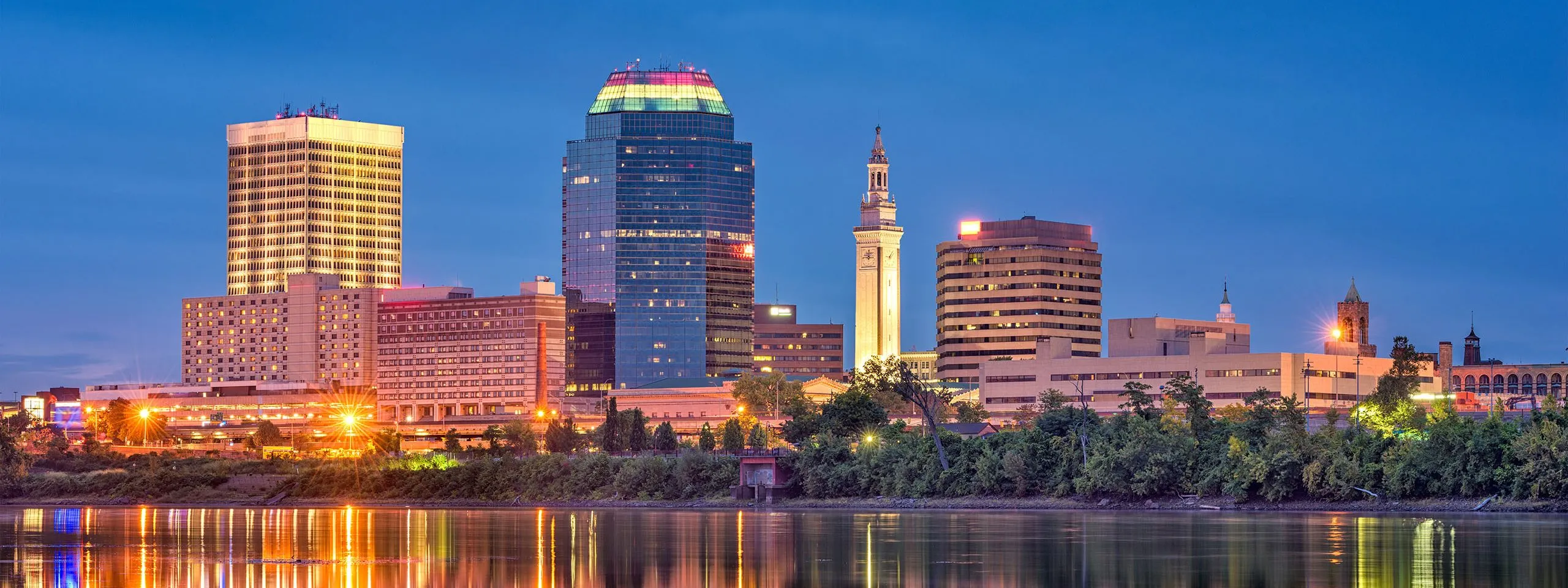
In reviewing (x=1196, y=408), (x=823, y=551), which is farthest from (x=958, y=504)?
(x=823, y=551)

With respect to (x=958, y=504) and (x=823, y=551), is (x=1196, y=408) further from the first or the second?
(x=823, y=551)

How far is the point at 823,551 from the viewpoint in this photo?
93750 millimetres

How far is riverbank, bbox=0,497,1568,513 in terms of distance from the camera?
12581cm

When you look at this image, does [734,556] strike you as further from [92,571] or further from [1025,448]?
[1025,448]

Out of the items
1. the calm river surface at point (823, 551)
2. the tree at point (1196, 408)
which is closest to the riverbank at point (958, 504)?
the calm river surface at point (823, 551)

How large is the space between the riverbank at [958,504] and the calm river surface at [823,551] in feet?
12.5

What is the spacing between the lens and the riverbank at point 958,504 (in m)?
126

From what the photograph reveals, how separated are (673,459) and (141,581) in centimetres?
9804

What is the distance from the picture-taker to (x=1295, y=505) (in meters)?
132

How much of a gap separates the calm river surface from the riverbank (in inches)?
150

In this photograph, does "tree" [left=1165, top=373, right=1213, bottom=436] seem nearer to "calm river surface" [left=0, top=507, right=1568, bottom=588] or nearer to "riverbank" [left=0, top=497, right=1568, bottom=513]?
"riverbank" [left=0, top=497, right=1568, bottom=513]

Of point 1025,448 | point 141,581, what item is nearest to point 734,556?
point 141,581

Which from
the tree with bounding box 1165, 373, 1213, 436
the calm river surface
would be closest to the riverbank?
the calm river surface

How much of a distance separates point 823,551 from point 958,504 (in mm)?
57186
